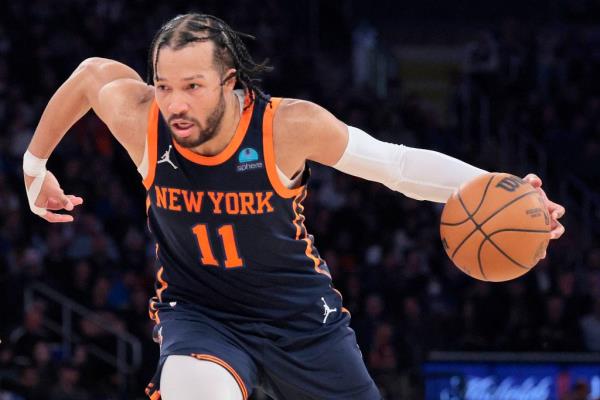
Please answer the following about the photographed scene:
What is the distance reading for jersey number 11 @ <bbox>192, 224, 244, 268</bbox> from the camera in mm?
3986

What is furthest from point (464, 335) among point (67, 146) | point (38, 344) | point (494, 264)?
point (494, 264)

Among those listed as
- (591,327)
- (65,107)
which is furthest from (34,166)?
(591,327)

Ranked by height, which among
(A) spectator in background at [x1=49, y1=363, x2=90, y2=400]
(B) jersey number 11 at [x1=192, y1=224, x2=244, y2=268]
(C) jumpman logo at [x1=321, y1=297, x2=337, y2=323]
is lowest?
(A) spectator in background at [x1=49, y1=363, x2=90, y2=400]

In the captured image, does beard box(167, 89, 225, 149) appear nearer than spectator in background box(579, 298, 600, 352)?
Yes

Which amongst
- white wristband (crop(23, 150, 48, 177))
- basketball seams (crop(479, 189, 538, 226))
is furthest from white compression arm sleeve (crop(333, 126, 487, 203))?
white wristband (crop(23, 150, 48, 177))

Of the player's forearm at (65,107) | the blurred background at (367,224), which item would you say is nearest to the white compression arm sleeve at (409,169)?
the player's forearm at (65,107)

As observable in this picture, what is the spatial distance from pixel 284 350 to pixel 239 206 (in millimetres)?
568

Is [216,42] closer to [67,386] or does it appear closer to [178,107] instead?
[178,107]

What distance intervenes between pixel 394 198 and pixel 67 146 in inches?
144

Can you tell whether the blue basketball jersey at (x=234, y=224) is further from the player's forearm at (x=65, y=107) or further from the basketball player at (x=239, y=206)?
the player's forearm at (x=65, y=107)

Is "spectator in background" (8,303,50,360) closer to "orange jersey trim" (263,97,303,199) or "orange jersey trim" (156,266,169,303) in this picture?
"orange jersey trim" (156,266,169,303)

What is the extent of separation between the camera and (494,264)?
13.4ft

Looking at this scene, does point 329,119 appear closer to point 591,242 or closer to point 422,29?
point 591,242

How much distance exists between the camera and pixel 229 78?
159 inches
